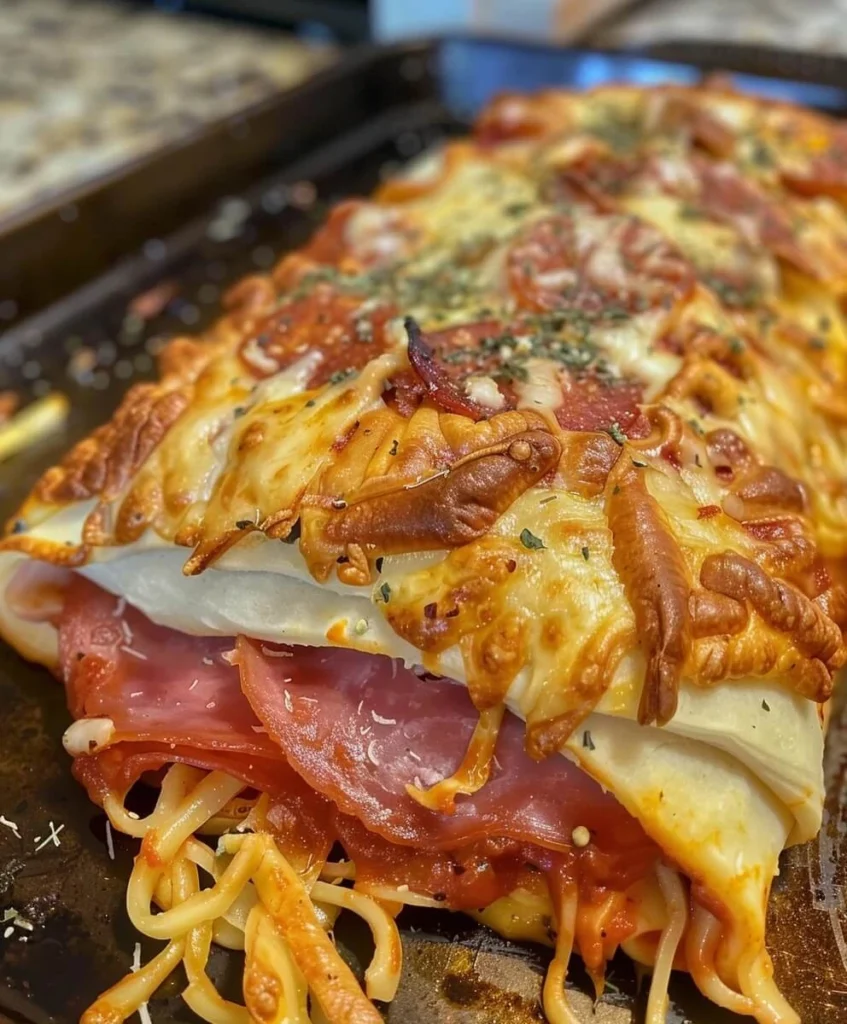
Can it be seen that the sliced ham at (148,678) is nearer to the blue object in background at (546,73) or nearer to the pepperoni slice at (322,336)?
the pepperoni slice at (322,336)

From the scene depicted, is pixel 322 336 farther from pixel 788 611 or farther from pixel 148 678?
pixel 788 611

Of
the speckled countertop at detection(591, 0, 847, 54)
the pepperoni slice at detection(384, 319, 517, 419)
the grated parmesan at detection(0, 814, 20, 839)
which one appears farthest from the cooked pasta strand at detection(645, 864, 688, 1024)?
the speckled countertop at detection(591, 0, 847, 54)

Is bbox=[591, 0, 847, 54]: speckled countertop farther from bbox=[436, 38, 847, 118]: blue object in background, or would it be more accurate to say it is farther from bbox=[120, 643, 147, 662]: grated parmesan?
bbox=[120, 643, 147, 662]: grated parmesan

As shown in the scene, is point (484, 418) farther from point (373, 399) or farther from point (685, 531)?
point (685, 531)

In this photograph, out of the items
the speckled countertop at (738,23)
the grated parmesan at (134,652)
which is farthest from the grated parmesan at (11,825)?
the speckled countertop at (738,23)

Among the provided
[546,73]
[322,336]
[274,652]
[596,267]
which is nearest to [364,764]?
[274,652]

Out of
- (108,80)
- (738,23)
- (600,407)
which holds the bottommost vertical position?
(108,80)

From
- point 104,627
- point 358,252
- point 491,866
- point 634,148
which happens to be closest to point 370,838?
point 491,866
